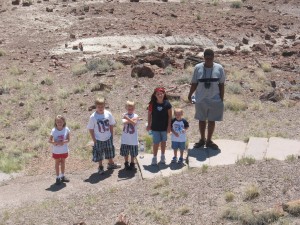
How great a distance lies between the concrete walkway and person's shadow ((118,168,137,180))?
0.16 meters

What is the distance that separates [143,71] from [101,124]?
780cm

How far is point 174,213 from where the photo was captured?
758cm

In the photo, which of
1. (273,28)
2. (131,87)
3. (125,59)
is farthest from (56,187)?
(273,28)

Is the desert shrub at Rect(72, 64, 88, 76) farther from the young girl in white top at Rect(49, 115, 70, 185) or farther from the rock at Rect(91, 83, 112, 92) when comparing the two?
the young girl in white top at Rect(49, 115, 70, 185)

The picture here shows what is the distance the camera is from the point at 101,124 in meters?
9.73

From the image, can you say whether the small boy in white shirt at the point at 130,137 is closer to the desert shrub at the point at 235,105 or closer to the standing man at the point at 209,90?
the standing man at the point at 209,90

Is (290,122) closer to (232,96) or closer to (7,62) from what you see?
(232,96)

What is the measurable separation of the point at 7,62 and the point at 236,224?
15000 mm

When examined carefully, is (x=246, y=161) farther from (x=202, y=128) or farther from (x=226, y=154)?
(x=202, y=128)

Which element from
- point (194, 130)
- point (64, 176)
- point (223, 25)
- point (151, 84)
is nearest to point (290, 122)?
point (194, 130)

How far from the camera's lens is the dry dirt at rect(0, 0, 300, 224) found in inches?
320

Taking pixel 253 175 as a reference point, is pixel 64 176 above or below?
below

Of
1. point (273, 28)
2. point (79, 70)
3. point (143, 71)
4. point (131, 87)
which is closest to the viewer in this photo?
point (131, 87)

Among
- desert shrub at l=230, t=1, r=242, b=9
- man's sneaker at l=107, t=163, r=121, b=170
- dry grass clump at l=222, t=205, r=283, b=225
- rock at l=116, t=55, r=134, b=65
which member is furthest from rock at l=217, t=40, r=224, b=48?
dry grass clump at l=222, t=205, r=283, b=225
